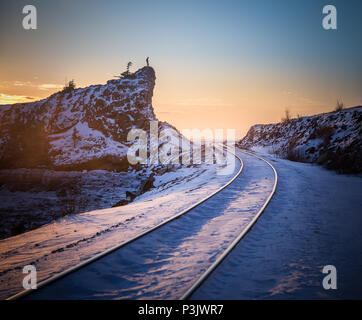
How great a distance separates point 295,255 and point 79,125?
1588 inches

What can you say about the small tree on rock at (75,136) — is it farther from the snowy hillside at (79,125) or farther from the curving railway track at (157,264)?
the curving railway track at (157,264)

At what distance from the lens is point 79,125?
121 feet

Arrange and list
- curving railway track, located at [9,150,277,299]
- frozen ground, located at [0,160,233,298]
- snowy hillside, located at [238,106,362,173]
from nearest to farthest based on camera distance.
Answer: curving railway track, located at [9,150,277,299]
frozen ground, located at [0,160,233,298]
snowy hillside, located at [238,106,362,173]

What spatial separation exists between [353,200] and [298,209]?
3529 mm

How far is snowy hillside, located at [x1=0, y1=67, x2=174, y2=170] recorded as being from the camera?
101 feet

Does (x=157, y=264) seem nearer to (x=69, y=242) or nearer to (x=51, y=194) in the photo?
(x=69, y=242)

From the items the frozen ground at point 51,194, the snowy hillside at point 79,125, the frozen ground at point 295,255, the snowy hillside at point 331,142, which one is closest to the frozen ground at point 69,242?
the frozen ground at point 295,255

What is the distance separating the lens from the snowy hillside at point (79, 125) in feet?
101

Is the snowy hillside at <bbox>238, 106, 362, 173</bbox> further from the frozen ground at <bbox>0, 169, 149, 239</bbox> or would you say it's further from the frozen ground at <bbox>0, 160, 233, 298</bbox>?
the frozen ground at <bbox>0, 169, 149, 239</bbox>

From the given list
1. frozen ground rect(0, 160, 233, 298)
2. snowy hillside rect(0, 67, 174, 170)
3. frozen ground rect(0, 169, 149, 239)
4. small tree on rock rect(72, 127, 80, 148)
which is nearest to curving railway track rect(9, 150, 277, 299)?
frozen ground rect(0, 160, 233, 298)

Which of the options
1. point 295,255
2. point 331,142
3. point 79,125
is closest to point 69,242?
point 295,255

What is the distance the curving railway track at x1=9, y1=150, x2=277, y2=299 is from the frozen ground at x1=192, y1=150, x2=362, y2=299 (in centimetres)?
30
